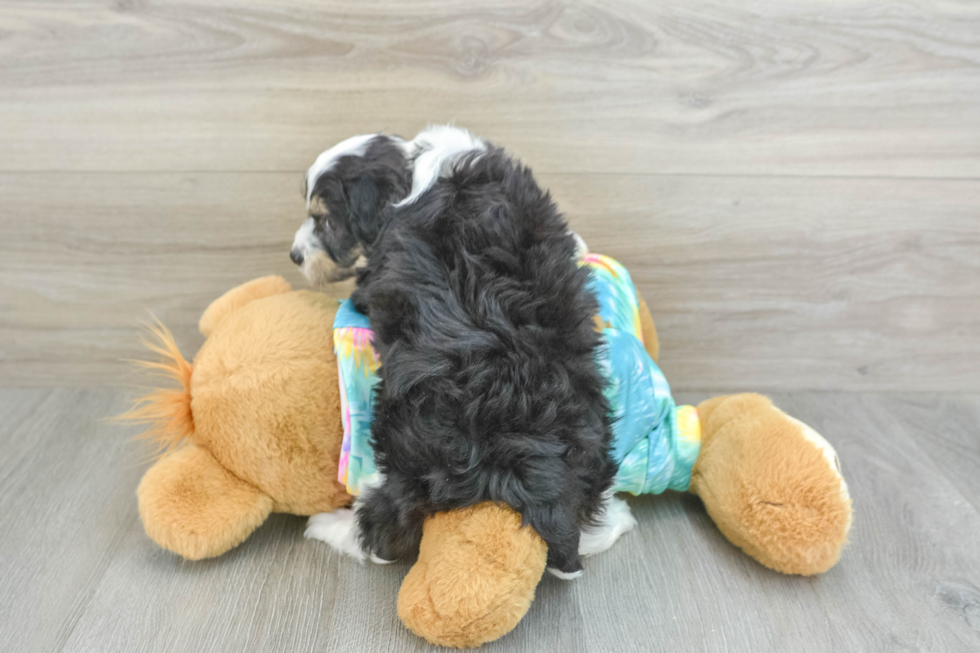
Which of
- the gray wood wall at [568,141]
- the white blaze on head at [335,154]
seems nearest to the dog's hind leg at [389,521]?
the white blaze on head at [335,154]

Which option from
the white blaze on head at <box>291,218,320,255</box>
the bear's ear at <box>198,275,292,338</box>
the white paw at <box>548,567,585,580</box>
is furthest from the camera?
the bear's ear at <box>198,275,292,338</box>

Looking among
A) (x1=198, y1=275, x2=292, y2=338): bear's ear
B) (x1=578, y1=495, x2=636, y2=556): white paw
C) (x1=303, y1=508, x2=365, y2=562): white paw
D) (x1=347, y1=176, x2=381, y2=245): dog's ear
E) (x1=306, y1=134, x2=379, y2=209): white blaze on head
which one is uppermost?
(x1=306, y1=134, x2=379, y2=209): white blaze on head

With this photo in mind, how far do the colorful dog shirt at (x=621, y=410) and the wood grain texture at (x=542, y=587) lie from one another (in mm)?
106

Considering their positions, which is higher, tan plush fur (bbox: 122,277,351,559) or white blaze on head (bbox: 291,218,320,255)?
white blaze on head (bbox: 291,218,320,255)

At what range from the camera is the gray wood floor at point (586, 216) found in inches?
32.7

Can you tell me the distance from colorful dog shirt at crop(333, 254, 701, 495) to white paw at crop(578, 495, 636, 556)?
4 cm

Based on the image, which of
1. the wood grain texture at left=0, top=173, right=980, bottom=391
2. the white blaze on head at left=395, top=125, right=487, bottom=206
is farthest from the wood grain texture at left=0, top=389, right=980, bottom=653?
the white blaze on head at left=395, top=125, right=487, bottom=206

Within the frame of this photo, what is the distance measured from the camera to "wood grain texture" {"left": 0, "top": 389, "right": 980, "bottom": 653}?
0.73 metres

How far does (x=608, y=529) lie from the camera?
0.85 m

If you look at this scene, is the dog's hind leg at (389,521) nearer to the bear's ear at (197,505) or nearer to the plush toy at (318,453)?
the plush toy at (318,453)

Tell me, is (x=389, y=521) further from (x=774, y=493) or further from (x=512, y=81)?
(x=512, y=81)

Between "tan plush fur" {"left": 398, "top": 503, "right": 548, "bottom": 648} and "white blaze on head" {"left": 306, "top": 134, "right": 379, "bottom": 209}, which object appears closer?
"tan plush fur" {"left": 398, "top": 503, "right": 548, "bottom": 648}

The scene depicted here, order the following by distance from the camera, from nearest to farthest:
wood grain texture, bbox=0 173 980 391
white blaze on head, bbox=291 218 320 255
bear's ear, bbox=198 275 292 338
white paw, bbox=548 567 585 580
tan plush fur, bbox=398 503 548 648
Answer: tan plush fur, bbox=398 503 548 648, white paw, bbox=548 567 585 580, white blaze on head, bbox=291 218 320 255, bear's ear, bbox=198 275 292 338, wood grain texture, bbox=0 173 980 391

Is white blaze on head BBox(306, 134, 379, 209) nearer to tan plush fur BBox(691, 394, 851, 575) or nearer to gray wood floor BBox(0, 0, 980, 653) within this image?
gray wood floor BBox(0, 0, 980, 653)
